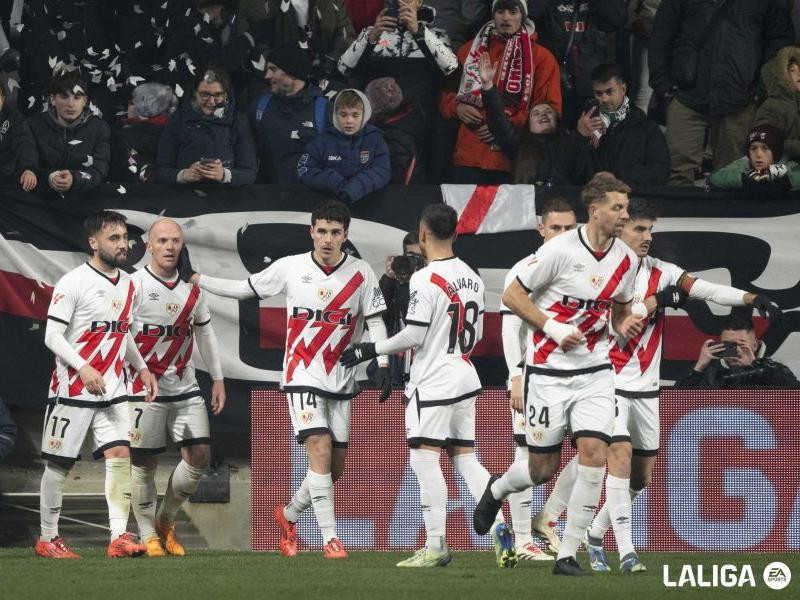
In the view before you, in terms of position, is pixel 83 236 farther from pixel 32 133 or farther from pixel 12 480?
pixel 12 480

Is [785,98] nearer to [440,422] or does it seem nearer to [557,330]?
[440,422]

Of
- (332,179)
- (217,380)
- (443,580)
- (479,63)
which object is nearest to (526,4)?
(479,63)

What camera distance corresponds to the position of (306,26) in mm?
14023

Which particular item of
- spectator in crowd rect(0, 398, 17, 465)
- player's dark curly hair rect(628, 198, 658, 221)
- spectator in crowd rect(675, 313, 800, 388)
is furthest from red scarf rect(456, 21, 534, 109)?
spectator in crowd rect(0, 398, 17, 465)

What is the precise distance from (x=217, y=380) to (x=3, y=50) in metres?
3.98

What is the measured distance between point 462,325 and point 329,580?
1948 millimetres

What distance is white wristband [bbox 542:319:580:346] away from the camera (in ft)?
28.9

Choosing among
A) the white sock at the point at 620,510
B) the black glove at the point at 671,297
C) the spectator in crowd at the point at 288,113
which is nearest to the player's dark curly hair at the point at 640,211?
the black glove at the point at 671,297

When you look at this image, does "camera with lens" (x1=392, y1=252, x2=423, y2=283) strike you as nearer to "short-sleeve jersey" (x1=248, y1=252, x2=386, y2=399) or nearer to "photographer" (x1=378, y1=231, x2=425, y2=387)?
"photographer" (x1=378, y1=231, x2=425, y2=387)

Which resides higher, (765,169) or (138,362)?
(765,169)

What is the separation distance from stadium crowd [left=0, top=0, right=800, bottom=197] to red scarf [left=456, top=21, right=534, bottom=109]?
0.01 meters

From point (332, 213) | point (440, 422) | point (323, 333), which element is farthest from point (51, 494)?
point (440, 422)

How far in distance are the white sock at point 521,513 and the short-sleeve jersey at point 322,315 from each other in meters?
1.29

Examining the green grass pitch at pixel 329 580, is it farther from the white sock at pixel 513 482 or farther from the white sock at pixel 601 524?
the white sock at pixel 513 482
